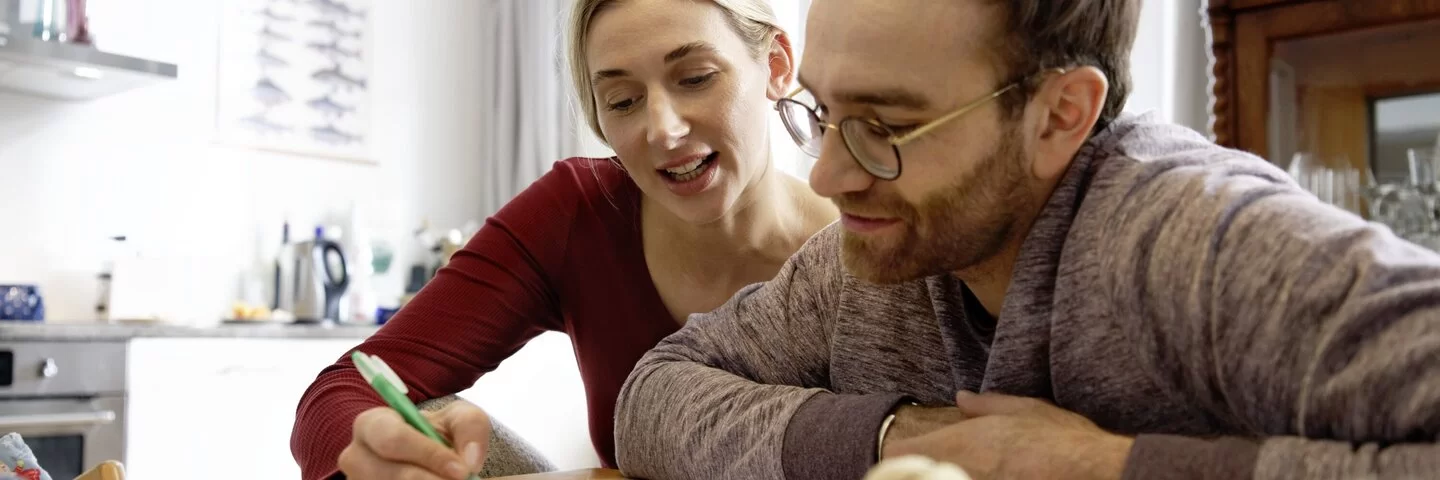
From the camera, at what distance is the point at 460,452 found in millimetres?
937

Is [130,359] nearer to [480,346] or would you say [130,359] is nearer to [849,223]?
[480,346]

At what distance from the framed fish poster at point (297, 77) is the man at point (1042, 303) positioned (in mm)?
2945

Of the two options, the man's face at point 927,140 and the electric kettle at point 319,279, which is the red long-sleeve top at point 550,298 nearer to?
the man's face at point 927,140

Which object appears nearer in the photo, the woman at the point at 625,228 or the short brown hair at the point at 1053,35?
the short brown hair at the point at 1053,35

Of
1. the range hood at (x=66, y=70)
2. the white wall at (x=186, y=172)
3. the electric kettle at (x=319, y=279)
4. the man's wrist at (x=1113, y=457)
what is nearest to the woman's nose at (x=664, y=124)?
the man's wrist at (x=1113, y=457)

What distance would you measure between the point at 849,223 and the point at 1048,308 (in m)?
0.17

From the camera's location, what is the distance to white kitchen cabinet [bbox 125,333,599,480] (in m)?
2.89

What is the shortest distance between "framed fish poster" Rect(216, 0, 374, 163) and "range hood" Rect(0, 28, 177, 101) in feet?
1.39

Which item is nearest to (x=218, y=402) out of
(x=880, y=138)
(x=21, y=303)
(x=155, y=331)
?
(x=155, y=331)

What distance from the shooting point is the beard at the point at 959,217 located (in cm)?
92

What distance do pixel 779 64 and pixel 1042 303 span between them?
0.84 m

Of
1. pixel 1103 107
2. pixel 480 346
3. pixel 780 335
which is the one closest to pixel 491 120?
pixel 480 346

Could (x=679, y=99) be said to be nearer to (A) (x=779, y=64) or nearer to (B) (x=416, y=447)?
(A) (x=779, y=64)

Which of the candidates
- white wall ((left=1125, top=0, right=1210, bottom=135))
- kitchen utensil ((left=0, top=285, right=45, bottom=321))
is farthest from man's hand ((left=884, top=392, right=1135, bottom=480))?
kitchen utensil ((left=0, top=285, right=45, bottom=321))
